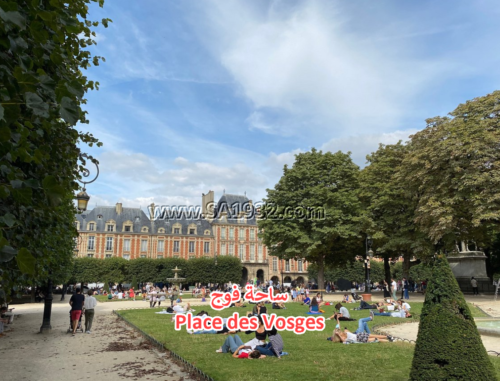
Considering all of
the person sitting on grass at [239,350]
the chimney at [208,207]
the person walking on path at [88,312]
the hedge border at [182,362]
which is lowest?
the hedge border at [182,362]

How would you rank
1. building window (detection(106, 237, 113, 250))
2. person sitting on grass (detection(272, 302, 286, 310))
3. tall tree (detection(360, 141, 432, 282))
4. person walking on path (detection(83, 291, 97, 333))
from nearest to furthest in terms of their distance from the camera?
person walking on path (detection(83, 291, 97, 333)) < person sitting on grass (detection(272, 302, 286, 310)) < tall tree (detection(360, 141, 432, 282)) < building window (detection(106, 237, 113, 250))

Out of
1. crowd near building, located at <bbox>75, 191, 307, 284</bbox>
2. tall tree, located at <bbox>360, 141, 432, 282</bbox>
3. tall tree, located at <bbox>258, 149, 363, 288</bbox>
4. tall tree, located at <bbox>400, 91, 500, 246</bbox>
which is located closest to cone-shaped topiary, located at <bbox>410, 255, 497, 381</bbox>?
tall tree, located at <bbox>400, 91, 500, 246</bbox>

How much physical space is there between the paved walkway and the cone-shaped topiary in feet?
13.8

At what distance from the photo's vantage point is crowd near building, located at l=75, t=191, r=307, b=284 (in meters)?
56.2

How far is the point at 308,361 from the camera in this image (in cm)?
831

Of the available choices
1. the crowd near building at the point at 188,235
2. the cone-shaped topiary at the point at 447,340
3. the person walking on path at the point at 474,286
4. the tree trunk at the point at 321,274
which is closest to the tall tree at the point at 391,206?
the person walking on path at the point at 474,286

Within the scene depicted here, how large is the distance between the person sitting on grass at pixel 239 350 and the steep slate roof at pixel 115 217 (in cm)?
5114

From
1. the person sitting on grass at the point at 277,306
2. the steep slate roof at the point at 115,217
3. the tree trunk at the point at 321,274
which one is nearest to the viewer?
the person sitting on grass at the point at 277,306

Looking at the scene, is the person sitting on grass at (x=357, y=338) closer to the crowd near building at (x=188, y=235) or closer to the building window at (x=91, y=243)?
the crowd near building at (x=188, y=235)

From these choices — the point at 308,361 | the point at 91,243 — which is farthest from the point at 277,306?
the point at 91,243

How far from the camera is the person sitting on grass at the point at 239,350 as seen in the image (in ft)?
28.3

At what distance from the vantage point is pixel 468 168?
73.0 ft

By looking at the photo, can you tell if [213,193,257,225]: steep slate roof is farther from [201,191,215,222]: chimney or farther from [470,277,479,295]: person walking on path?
[470,277,479,295]: person walking on path

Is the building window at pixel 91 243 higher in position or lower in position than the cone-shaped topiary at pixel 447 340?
higher
